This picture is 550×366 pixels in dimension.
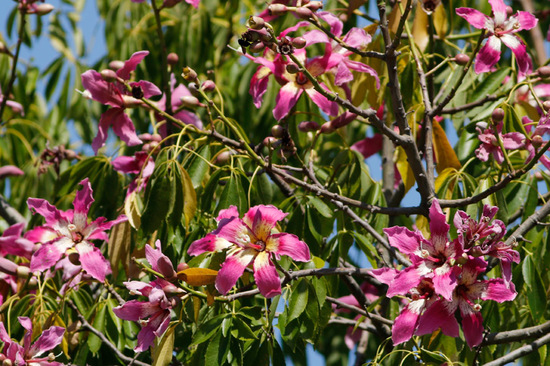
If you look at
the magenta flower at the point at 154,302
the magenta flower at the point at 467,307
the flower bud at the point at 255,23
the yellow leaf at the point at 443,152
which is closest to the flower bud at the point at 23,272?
the magenta flower at the point at 154,302

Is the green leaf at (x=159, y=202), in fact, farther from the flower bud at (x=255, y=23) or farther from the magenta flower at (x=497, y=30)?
the magenta flower at (x=497, y=30)

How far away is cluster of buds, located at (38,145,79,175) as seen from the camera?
11.0ft

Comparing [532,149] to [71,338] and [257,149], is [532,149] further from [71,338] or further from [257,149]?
[71,338]

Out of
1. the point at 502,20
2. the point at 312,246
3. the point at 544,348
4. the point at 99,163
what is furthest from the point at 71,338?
the point at 502,20

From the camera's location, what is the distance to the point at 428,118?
2494 mm

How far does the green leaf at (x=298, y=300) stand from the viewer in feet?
7.32

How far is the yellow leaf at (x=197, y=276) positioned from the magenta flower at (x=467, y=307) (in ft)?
1.79

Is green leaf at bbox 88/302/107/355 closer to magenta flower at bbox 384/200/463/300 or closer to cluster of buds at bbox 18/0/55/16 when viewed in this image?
magenta flower at bbox 384/200/463/300

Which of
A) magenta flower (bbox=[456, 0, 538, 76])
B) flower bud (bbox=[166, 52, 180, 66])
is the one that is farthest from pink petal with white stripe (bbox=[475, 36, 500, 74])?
flower bud (bbox=[166, 52, 180, 66])

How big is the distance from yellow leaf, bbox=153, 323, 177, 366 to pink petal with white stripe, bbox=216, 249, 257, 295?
8.1 inches

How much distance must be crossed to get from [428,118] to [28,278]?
1.36 m

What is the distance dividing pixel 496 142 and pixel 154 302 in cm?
109

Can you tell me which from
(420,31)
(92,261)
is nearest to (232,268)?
(92,261)

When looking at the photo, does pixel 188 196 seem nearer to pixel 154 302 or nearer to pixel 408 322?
pixel 154 302
